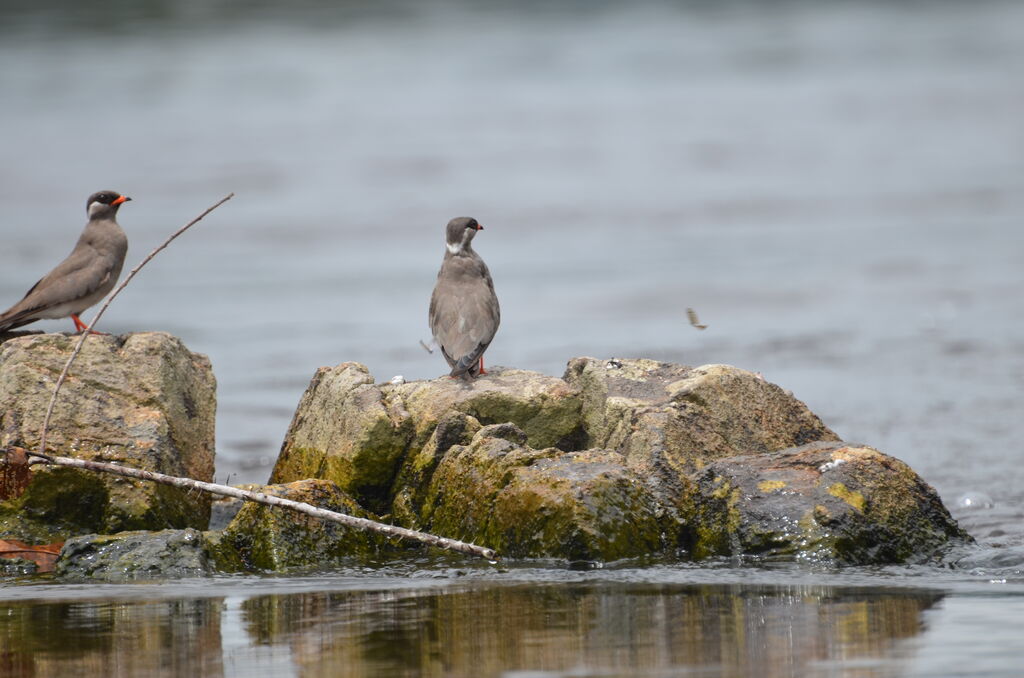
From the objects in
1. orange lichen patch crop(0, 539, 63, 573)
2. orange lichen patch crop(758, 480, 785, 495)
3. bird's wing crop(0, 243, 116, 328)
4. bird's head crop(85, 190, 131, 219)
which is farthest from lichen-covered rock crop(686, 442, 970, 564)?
bird's head crop(85, 190, 131, 219)

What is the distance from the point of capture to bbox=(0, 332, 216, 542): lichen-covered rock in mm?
9414

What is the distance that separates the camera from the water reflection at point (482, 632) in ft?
19.3

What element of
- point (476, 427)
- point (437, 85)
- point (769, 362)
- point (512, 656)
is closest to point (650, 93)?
point (437, 85)

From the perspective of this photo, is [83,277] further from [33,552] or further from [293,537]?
[293,537]

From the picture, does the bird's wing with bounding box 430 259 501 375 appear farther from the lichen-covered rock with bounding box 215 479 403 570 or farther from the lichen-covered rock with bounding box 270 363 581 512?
the lichen-covered rock with bounding box 215 479 403 570

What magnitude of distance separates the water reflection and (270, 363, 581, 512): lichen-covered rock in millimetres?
A: 2140

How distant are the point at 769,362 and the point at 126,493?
12.5m

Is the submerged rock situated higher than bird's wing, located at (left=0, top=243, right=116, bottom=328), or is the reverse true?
bird's wing, located at (left=0, top=243, right=116, bottom=328)

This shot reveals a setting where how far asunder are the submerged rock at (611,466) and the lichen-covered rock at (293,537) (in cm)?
59

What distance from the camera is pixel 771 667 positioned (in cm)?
574

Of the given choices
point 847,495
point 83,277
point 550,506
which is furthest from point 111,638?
point 83,277

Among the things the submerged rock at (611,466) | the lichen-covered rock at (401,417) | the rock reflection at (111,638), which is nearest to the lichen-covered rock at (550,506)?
the submerged rock at (611,466)

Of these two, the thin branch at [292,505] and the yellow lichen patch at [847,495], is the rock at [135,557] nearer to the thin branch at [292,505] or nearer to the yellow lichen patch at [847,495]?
the thin branch at [292,505]

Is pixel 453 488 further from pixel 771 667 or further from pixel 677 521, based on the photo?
pixel 771 667
